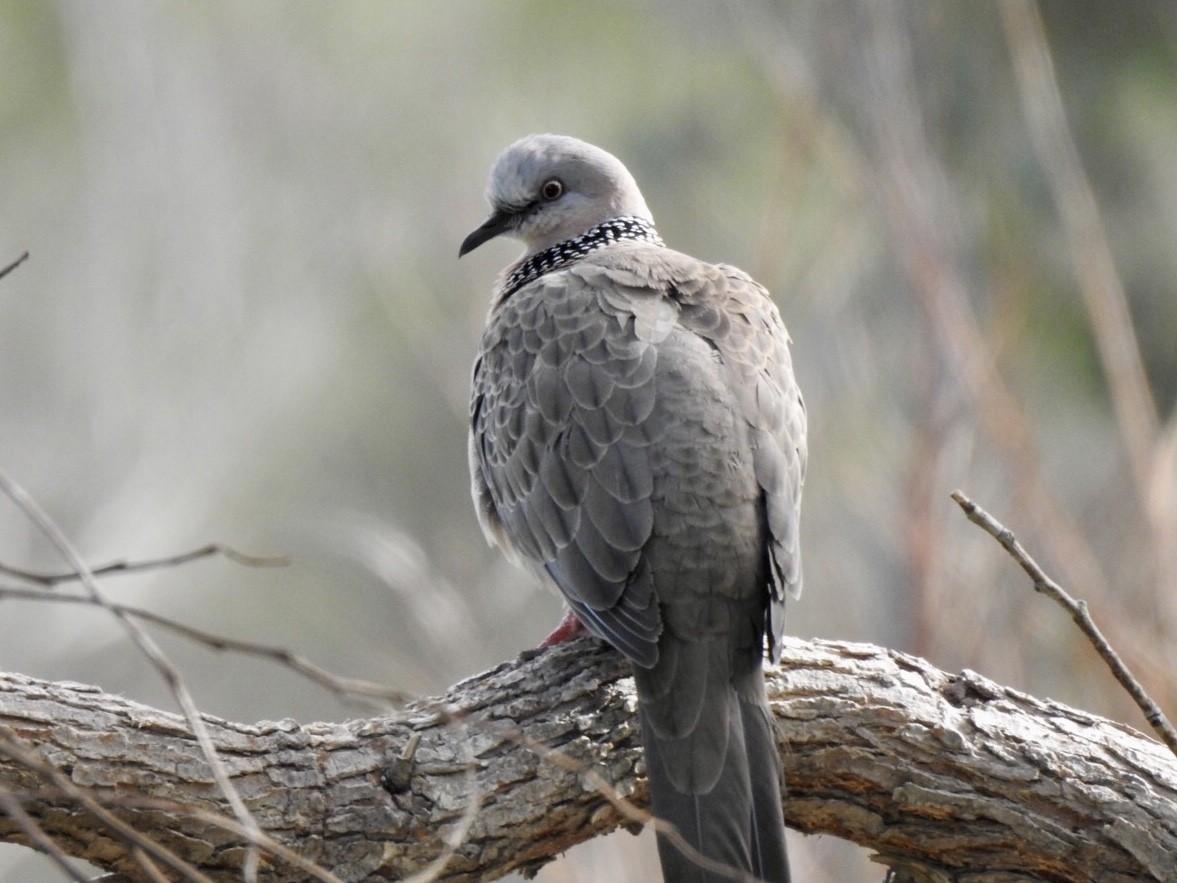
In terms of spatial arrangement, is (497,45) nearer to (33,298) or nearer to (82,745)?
(33,298)

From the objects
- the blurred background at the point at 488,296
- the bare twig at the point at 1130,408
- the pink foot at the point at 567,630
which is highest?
the blurred background at the point at 488,296

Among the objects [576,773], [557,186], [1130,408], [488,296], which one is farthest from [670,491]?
[488,296]

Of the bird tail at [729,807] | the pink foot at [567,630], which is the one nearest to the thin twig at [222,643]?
the bird tail at [729,807]

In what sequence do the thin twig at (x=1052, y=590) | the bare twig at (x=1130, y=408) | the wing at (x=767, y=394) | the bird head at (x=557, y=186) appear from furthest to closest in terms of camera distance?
the bare twig at (x=1130, y=408) → the bird head at (x=557, y=186) → the wing at (x=767, y=394) → the thin twig at (x=1052, y=590)

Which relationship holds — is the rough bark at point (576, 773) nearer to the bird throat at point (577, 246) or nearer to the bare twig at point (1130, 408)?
the bird throat at point (577, 246)

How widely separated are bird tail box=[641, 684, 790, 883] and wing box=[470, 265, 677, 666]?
9.0 inches

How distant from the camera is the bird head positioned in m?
4.53

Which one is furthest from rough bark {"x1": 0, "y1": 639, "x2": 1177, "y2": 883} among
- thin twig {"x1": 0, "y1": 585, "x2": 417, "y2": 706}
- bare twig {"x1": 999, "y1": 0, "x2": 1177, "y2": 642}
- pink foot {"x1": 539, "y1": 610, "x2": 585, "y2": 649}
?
bare twig {"x1": 999, "y1": 0, "x2": 1177, "y2": 642}

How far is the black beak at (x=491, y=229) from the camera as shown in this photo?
4.61 meters

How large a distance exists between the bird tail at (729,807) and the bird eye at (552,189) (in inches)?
78.8

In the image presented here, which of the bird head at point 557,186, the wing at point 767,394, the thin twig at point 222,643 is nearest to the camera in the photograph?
the thin twig at point 222,643

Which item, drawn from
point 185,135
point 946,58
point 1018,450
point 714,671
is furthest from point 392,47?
point 714,671

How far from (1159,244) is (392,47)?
700 cm

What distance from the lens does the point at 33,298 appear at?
1167 centimetres
